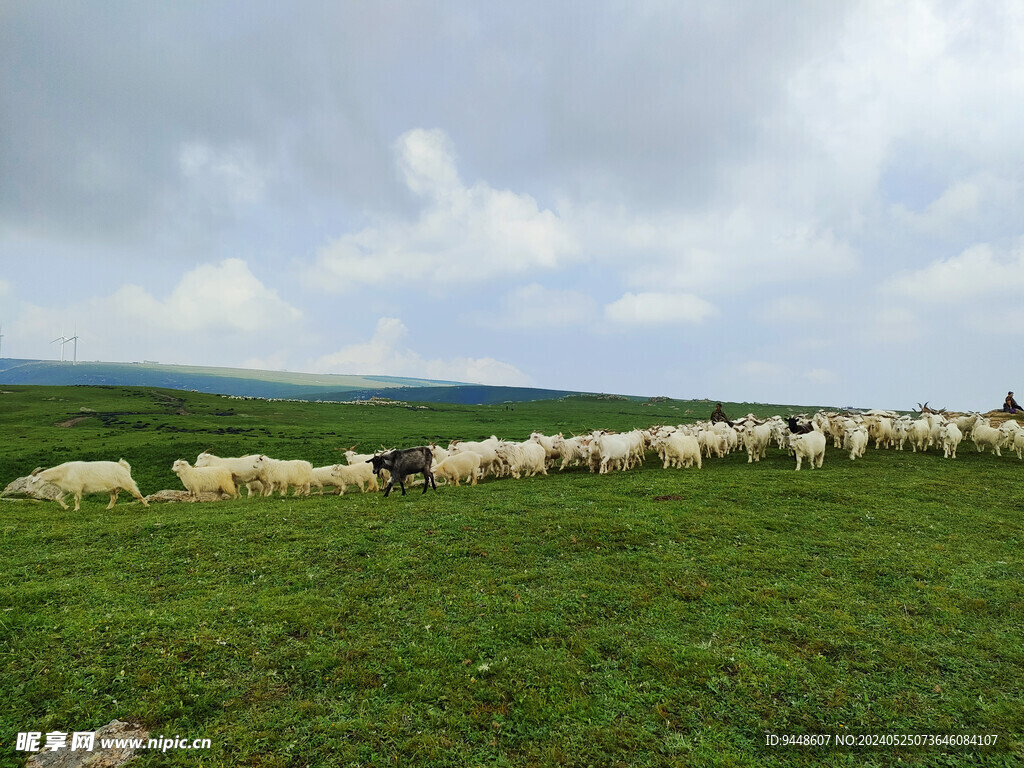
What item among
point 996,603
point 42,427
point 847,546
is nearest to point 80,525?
point 847,546

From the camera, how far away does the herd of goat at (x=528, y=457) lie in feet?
60.1

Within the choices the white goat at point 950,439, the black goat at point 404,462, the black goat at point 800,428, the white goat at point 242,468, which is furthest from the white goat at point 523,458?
the white goat at point 950,439

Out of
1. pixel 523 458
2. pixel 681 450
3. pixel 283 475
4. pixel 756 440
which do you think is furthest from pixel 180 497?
pixel 756 440

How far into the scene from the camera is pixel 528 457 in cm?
2330

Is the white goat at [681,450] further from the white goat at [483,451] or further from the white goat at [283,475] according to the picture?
the white goat at [283,475]

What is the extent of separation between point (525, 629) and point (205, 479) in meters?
17.1

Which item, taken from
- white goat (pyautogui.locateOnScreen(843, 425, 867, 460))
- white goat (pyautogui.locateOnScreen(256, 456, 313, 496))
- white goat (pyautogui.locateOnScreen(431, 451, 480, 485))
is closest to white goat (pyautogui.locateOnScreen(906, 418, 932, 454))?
white goat (pyautogui.locateOnScreen(843, 425, 867, 460))

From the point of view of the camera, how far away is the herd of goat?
18328 mm

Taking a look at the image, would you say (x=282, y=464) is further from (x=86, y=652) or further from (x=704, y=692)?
(x=704, y=692)

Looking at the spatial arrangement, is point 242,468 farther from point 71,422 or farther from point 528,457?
point 71,422

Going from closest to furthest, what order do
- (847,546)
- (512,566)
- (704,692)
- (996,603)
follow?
(704,692) → (996,603) → (512,566) → (847,546)

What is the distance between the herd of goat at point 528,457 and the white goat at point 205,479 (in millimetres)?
36

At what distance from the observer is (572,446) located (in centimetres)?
2561

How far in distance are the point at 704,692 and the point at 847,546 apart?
827cm
